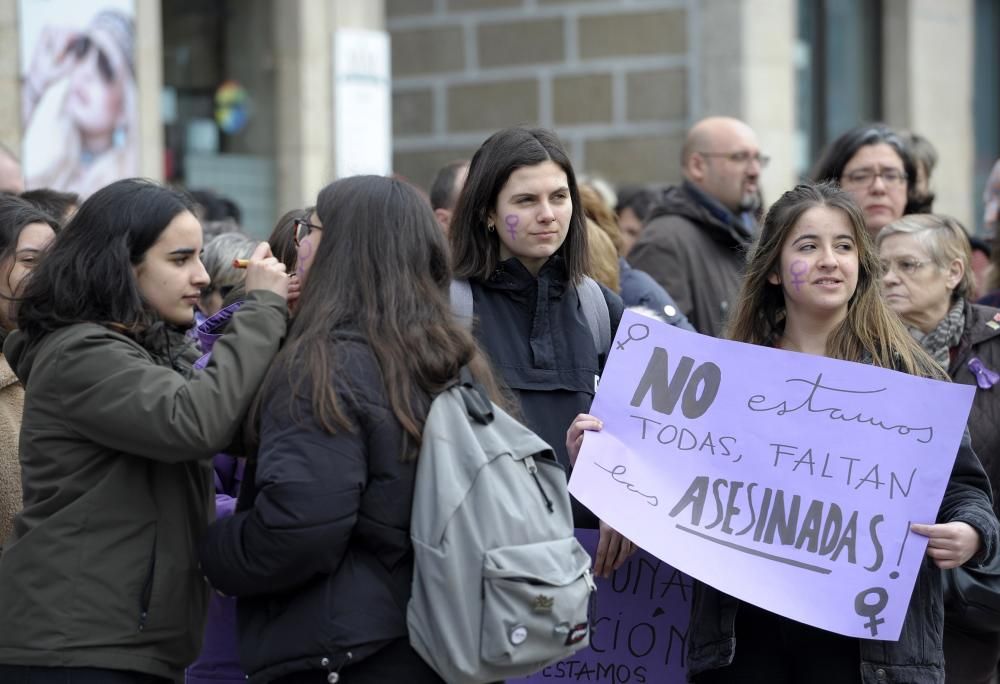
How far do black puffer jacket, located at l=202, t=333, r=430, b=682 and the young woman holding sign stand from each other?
98cm

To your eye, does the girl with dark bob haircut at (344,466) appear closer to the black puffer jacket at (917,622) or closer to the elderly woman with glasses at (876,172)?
the black puffer jacket at (917,622)

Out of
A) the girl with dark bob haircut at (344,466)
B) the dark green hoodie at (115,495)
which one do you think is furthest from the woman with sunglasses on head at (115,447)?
the girl with dark bob haircut at (344,466)

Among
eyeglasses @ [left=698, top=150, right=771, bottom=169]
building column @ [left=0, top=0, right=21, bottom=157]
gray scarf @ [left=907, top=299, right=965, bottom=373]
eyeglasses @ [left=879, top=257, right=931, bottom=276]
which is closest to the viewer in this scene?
gray scarf @ [left=907, top=299, right=965, bottom=373]

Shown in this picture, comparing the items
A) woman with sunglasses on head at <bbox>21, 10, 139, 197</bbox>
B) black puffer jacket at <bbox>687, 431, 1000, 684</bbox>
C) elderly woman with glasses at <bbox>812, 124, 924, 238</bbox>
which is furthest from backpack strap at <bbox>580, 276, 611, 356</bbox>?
woman with sunglasses on head at <bbox>21, 10, 139, 197</bbox>

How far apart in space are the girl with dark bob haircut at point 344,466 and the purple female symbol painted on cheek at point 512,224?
77 cm

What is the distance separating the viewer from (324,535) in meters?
2.92

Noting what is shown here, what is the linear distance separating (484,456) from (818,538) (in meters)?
1.05

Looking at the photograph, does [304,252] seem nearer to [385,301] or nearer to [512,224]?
[385,301]

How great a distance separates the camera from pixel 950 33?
12297 mm

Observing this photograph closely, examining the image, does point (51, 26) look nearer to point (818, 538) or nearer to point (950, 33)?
point (818, 538)

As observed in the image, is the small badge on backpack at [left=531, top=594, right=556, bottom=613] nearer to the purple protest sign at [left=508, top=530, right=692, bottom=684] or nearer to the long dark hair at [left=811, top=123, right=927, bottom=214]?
the purple protest sign at [left=508, top=530, right=692, bottom=684]

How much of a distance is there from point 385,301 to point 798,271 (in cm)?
123

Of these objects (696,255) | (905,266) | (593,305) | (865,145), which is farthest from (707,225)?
(593,305)

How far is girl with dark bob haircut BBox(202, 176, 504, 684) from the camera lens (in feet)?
9.63
